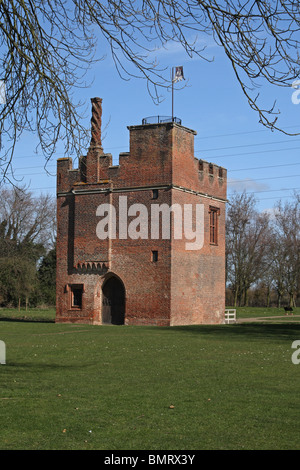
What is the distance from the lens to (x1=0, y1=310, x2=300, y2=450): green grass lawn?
893 cm

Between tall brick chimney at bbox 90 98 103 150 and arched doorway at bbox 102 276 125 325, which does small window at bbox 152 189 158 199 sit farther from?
arched doorway at bbox 102 276 125 325

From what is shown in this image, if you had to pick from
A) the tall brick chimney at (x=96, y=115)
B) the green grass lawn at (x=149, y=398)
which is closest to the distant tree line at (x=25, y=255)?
the tall brick chimney at (x=96, y=115)

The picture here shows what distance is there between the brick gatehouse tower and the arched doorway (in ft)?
0.19

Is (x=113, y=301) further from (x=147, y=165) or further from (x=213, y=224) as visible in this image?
(x=213, y=224)

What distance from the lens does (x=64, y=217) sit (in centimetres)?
4062

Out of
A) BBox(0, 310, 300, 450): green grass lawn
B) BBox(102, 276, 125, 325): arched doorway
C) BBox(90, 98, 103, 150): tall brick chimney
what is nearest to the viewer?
BBox(0, 310, 300, 450): green grass lawn

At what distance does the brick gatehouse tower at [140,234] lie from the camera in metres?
36.8

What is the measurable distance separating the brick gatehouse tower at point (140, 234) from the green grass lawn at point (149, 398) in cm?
1534

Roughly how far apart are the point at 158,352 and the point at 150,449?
40.1ft

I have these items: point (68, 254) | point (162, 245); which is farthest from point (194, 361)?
point (68, 254)

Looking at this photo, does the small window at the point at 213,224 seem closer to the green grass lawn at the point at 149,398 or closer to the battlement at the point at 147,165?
the battlement at the point at 147,165

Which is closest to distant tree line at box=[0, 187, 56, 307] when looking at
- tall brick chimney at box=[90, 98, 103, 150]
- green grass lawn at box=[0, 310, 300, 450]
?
tall brick chimney at box=[90, 98, 103, 150]

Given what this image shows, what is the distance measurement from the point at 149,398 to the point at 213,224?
3065cm

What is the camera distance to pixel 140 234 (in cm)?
3734
